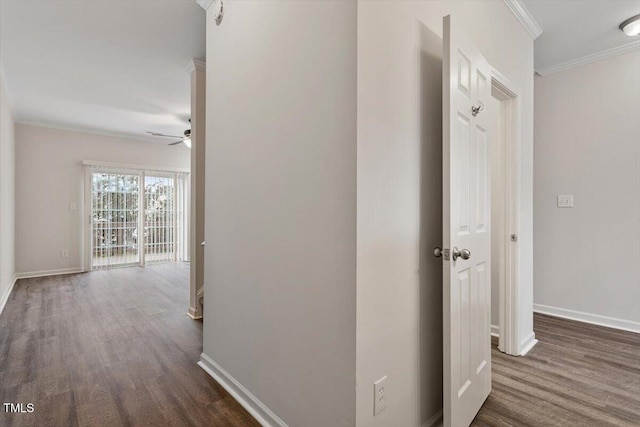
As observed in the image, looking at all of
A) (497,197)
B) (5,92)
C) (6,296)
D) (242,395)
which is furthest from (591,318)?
(5,92)

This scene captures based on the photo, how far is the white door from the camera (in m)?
1.46

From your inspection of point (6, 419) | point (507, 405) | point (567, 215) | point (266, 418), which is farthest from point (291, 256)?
point (567, 215)

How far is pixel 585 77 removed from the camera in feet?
10.6

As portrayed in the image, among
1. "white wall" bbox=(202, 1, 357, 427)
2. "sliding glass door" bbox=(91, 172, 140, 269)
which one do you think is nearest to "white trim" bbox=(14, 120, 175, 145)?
"sliding glass door" bbox=(91, 172, 140, 269)

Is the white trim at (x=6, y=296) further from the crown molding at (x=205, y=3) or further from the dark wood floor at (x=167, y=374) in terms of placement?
the crown molding at (x=205, y=3)

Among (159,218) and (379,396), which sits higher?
(159,218)

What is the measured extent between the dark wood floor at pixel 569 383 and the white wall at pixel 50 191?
677 centimetres

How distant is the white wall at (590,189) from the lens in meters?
2.98

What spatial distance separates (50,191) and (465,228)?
6726 millimetres

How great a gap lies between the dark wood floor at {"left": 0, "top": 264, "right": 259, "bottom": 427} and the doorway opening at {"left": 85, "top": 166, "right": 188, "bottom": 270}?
200 cm

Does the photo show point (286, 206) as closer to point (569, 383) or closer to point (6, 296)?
point (569, 383)

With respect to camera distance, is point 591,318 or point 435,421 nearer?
point 435,421

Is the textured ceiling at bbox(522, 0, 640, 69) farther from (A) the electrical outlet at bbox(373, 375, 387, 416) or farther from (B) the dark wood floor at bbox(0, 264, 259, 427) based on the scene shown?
(B) the dark wood floor at bbox(0, 264, 259, 427)

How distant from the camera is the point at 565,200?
10.9 feet
